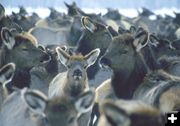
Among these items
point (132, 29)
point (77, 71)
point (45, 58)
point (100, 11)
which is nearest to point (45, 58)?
point (45, 58)

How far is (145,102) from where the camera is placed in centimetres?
281

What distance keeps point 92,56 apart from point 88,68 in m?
0.08

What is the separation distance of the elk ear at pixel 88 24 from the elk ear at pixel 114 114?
48 centimetres

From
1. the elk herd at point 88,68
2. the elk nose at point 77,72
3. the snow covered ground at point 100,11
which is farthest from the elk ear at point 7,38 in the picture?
the elk nose at point 77,72

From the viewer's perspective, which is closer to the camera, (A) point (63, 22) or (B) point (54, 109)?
(B) point (54, 109)

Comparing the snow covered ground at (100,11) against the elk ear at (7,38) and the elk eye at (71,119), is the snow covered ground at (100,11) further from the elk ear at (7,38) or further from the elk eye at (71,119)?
the elk eye at (71,119)

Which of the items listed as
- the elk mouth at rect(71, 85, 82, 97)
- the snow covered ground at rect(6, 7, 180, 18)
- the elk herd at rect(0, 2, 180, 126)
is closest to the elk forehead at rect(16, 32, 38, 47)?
the elk herd at rect(0, 2, 180, 126)

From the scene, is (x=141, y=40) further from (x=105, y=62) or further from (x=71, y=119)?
(x=71, y=119)

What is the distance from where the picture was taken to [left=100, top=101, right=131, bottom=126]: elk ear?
2740 millimetres

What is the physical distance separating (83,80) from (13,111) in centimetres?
47

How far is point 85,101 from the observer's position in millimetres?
2793

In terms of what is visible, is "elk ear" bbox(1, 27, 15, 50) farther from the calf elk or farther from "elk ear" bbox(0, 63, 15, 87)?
the calf elk

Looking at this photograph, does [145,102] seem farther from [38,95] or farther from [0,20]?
A: [0,20]

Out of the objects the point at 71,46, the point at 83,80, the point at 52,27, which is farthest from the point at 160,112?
the point at 52,27
